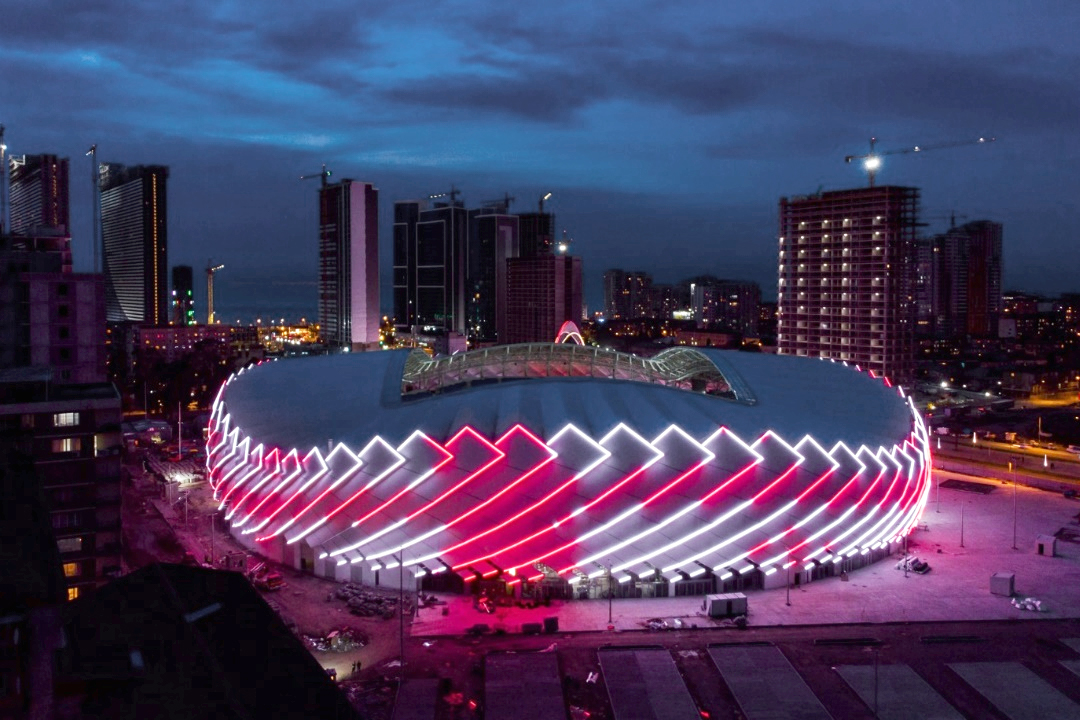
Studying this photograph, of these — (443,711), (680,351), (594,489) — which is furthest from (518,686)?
(680,351)

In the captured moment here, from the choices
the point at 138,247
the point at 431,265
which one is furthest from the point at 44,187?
the point at 431,265

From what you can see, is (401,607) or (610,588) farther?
(610,588)

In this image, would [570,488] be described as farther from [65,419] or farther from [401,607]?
[65,419]

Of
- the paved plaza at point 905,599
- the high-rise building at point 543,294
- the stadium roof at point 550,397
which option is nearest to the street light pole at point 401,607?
the paved plaza at point 905,599

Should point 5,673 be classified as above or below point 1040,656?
above

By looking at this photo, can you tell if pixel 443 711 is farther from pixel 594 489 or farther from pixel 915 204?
pixel 915 204

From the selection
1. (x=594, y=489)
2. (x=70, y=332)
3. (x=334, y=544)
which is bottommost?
(x=334, y=544)
